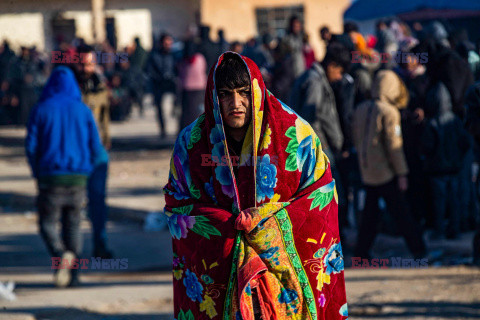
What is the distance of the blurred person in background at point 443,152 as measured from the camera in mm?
8359

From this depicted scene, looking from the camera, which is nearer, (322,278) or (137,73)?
(322,278)

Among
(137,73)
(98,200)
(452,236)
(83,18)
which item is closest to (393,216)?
(452,236)

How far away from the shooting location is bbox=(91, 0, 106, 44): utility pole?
118 ft

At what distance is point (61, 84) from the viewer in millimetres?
7609

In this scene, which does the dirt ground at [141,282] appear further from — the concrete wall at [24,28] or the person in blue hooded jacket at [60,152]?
the concrete wall at [24,28]

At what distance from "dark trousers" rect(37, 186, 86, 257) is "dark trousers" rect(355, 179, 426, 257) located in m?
2.40

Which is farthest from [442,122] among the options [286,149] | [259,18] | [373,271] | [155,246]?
[259,18]

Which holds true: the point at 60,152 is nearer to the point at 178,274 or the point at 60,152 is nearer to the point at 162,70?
the point at 178,274

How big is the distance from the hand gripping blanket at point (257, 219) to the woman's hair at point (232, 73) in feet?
0.10

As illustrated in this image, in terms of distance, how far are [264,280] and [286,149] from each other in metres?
→ 0.56

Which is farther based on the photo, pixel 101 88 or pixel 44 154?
pixel 101 88

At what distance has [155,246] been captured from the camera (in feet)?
30.5

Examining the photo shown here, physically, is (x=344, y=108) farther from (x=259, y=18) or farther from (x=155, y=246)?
(x=259, y=18)

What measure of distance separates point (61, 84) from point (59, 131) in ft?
1.25
